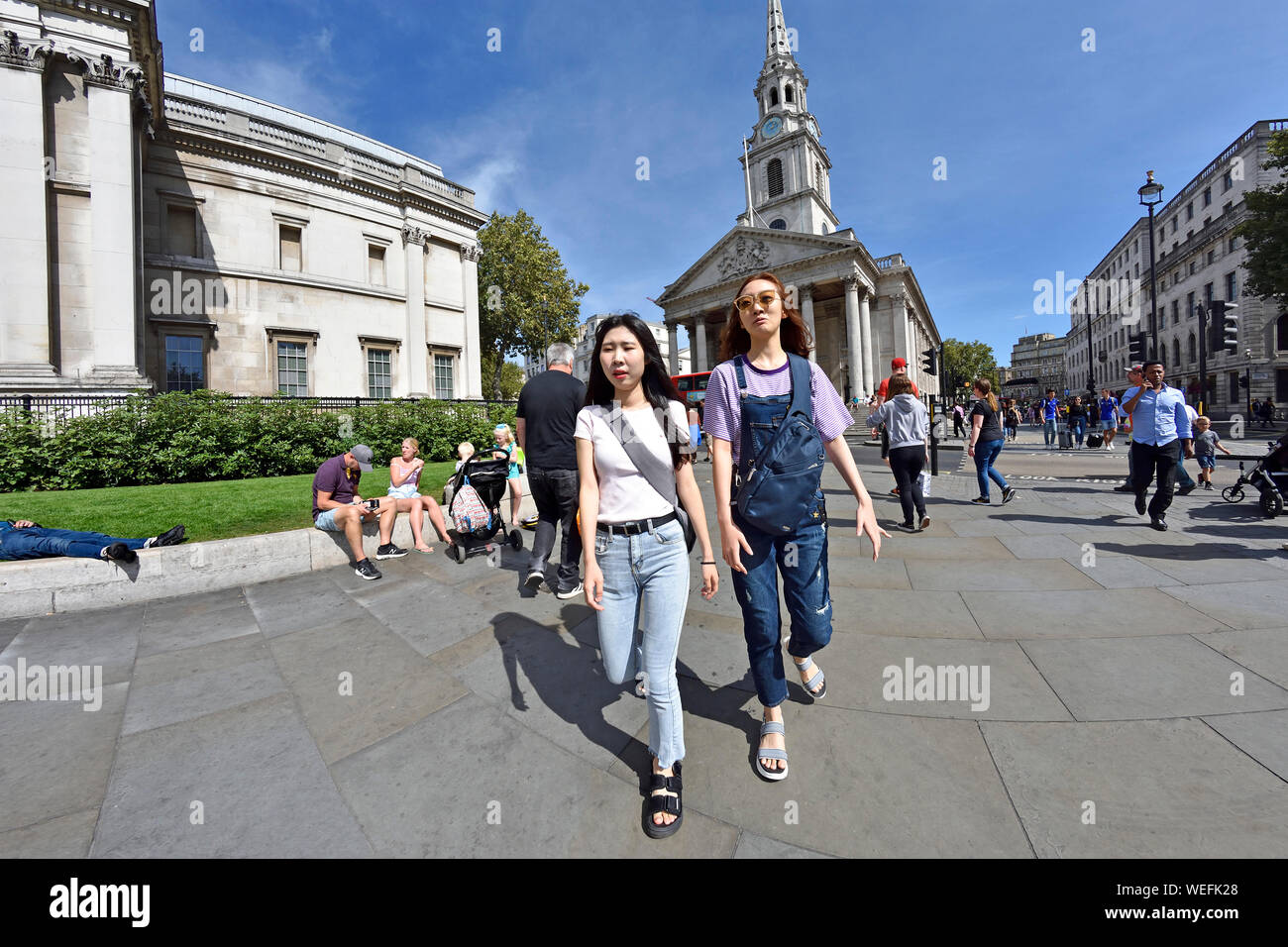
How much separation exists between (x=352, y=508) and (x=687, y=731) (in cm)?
459

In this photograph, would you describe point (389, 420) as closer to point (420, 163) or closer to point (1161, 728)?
point (1161, 728)

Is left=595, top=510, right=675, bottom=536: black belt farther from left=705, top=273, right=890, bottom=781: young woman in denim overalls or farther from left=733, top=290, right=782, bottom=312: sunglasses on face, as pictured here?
left=733, top=290, right=782, bottom=312: sunglasses on face

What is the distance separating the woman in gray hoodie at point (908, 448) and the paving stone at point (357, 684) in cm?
563

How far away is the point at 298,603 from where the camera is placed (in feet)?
14.6

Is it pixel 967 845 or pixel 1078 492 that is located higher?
pixel 1078 492

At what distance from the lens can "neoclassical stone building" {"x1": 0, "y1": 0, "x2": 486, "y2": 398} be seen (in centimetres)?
1282

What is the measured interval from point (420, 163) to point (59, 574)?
31.8m

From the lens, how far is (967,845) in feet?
5.58

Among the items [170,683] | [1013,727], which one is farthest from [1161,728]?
[170,683]

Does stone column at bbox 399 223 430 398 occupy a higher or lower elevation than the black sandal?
higher

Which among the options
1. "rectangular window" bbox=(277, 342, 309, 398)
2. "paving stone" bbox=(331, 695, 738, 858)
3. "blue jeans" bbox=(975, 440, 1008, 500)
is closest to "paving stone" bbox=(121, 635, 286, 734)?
"paving stone" bbox=(331, 695, 738, 858)

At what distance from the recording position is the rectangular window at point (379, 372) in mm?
23062

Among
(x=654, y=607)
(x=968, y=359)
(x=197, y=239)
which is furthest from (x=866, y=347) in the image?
(x=968, y=359)

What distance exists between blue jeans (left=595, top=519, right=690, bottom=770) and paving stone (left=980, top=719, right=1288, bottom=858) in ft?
4.33
